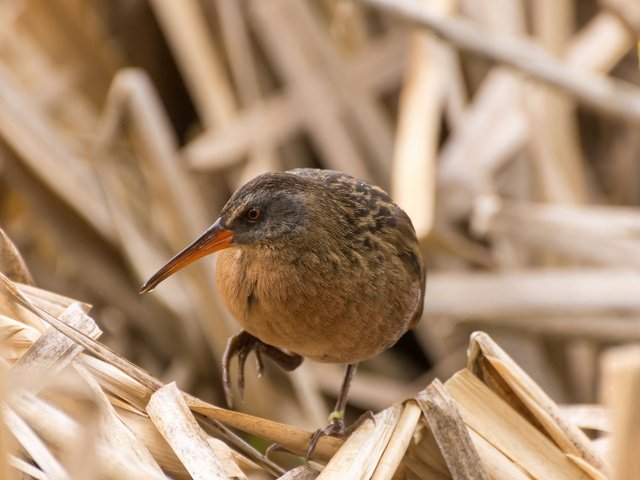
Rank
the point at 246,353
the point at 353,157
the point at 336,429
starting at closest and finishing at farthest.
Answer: the point at 336,429 < the point at 246,353 < the point at 353,157

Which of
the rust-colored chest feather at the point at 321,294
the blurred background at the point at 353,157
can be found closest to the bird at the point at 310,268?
the rust-colored chest feather at the point at 321,294

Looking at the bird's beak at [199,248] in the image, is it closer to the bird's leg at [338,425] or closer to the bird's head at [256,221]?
the bird's head at [256,221]

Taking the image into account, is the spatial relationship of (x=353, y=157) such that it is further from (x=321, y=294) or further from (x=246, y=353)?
(x=321, y=294)

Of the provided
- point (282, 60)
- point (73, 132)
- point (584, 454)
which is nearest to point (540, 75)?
point (282, 60)

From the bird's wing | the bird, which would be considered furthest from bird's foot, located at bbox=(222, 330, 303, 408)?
the bird's wing

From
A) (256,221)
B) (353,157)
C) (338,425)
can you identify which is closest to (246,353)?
(338,425)

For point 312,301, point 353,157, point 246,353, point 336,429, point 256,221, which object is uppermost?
point 353,157

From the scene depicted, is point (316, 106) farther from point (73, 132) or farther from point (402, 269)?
point (402, 269)
